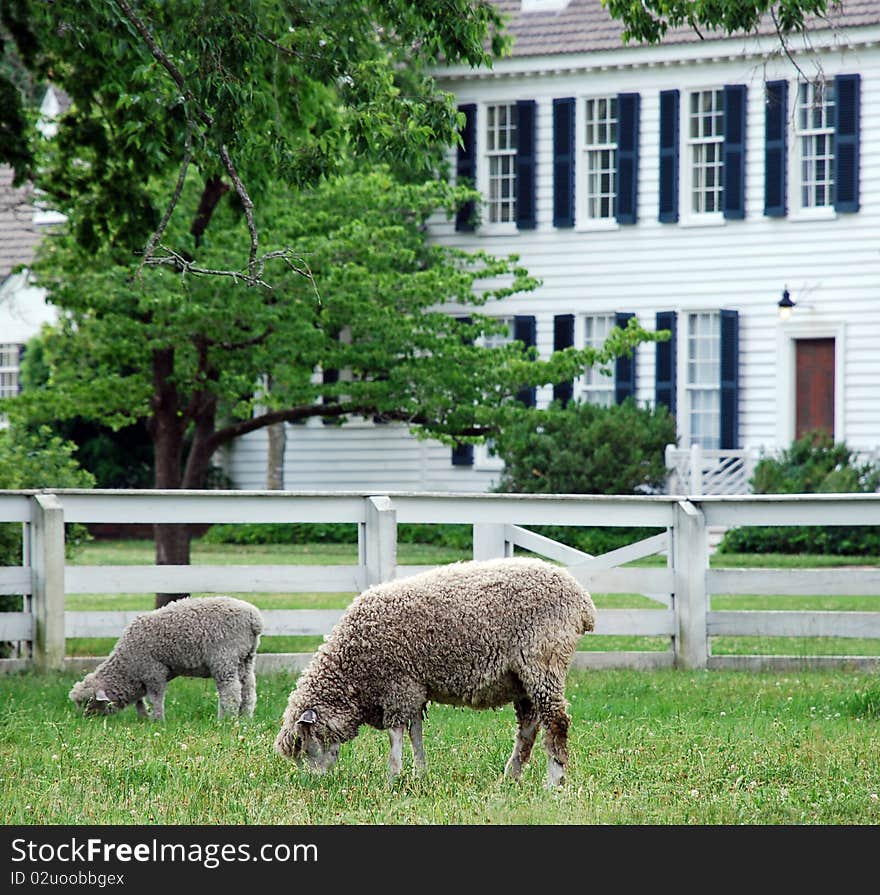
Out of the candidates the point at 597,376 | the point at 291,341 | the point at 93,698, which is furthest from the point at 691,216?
the point at 93,698

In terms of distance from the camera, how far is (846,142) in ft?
79.0

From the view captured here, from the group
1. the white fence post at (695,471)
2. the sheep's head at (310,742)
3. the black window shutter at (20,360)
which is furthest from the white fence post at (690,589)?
the black window shutter at (20,360)

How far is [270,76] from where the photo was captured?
11328 mm

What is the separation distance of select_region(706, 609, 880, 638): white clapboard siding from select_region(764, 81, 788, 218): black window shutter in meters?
14.5

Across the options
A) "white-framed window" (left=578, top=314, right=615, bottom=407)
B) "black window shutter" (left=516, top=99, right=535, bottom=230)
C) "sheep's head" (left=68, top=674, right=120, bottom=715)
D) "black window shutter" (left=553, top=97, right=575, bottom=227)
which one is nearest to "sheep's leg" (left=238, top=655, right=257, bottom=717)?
"sheep's head" (left=68, top=674, right=120, bottom=715)

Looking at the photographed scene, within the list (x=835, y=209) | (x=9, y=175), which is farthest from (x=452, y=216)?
(x=9, y=175)

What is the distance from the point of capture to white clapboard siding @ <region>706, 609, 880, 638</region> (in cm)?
1114

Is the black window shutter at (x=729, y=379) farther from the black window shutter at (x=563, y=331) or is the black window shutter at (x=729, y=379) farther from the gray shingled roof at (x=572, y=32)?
the gray shingled roof at (x=572, y=32)

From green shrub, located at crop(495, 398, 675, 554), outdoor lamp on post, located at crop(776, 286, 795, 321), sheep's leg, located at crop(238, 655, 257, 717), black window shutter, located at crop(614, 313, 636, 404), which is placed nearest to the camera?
sheep's leg, located at crop(238, 655, 257, 717)

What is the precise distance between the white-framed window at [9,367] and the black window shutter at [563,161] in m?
12.2

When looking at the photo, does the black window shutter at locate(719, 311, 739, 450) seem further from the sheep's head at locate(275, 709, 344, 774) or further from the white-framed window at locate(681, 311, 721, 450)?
the sheep's head at locate(275, 709, 344, 774)

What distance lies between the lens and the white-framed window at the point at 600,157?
1025 inches

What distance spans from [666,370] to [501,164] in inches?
187

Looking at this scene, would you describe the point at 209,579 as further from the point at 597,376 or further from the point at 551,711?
the point at 597,376
